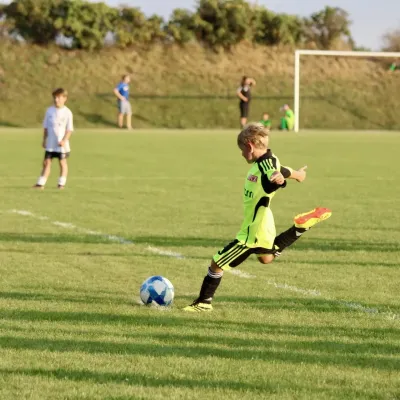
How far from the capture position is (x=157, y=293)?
737 centimetres

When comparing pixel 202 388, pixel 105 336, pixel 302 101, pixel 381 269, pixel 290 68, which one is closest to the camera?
pixel 202 388

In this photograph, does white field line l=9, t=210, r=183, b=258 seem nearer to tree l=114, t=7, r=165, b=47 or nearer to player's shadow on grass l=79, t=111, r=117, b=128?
player's shadow on grass l=79, t=111, r=117, b=128

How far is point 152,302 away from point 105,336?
1.09 metres

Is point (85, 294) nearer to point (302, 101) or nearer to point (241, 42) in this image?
point (302, 101)

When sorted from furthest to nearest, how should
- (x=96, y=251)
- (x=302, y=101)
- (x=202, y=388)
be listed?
(x=302, y=101) < (x=96, y=251) < (x=202, y=388)

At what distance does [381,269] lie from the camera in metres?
9.25

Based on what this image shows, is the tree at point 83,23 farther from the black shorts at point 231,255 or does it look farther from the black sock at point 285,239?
the black shorts at point 231,255

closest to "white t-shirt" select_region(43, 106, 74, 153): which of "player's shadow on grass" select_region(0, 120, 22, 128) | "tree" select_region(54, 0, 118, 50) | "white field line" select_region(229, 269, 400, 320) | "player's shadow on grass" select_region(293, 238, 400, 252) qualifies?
"player's shadow on grass" select_region(293, 238, 400, 252)

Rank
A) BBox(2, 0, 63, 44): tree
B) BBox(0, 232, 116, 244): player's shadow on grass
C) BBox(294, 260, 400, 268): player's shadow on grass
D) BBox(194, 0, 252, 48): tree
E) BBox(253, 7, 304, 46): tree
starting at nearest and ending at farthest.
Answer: BBox(294, 260, 400, 268): player's shadow on grass, BBox(0, 232, 116, 244): player's shadow on grass, BBox(2, 0, 63, 44): tree, BBox(194, 0, 252, 48): tree, BBox(253, 7, 304, 46): tree

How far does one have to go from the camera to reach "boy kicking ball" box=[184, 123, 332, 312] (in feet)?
23.7

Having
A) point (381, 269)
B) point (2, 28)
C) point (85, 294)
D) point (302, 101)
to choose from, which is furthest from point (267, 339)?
point (2, 28)

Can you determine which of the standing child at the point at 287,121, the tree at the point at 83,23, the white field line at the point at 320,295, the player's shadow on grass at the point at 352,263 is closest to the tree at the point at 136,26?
the tree at the point at 83,23

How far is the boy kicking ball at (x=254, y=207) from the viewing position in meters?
7.23

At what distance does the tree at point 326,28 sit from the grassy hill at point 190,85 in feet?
13.3
